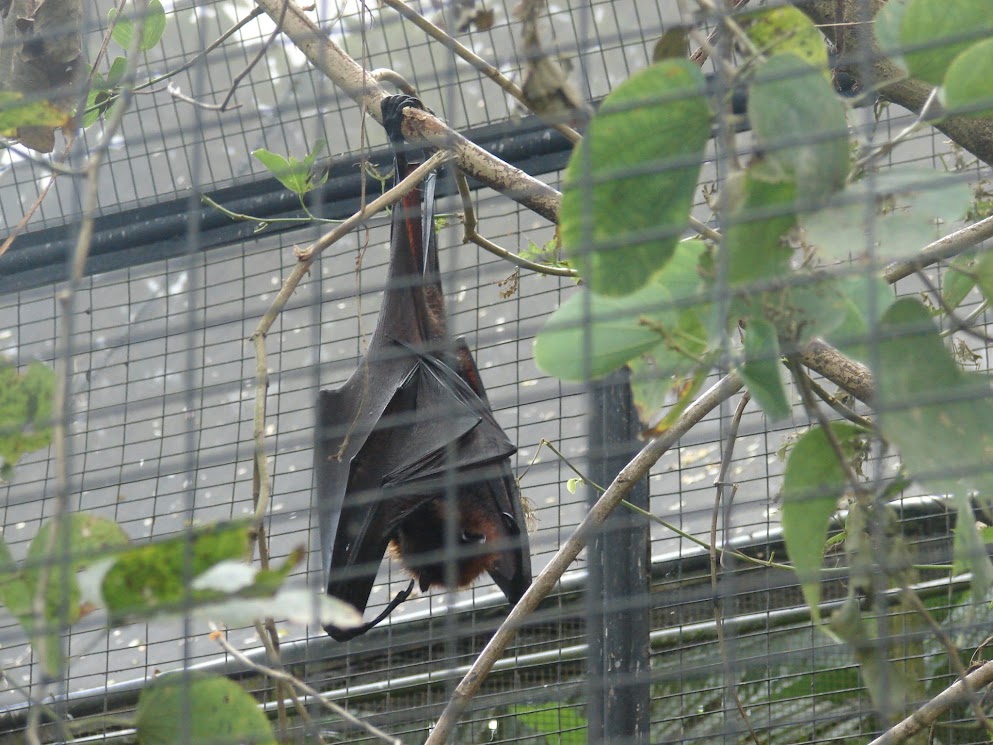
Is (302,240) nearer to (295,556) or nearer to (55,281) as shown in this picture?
(55,281)

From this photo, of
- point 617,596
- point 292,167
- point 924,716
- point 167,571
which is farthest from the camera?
point 617,596

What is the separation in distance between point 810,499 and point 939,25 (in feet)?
0.87

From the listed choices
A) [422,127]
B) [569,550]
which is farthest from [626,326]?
[422,127]

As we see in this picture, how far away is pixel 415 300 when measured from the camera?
1.73 meters

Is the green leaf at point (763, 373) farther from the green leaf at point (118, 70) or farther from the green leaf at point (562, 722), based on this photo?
the green leaf at point (562, 722)

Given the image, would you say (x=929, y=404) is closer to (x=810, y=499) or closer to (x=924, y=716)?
(x=810, y=499)

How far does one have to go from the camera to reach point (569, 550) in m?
1.17

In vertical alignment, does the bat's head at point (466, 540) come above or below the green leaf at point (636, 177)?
above

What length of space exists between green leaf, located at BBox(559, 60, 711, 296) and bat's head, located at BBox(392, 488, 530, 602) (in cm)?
93

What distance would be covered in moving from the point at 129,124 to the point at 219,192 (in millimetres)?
446

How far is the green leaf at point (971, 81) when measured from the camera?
62 centimetres

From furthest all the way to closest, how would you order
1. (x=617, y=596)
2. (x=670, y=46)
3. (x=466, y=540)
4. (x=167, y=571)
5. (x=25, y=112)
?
1. (x=466, y=540)
2. (x=617, y=596)
3. (x=25, y=112)
4. (x=670, y=46)
5. (x=167, y=571)

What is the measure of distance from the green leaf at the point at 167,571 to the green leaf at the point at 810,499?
0.98 feet

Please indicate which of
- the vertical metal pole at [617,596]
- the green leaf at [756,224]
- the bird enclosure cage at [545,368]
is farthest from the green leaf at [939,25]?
the vertical metal pole at [617,596]
